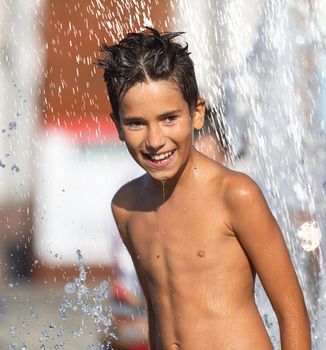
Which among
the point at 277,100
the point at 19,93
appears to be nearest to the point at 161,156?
the point at 277,100

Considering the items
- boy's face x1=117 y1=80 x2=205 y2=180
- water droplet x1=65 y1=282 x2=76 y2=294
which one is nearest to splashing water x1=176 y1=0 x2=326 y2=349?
water droplet x1=65 y1=282 x2=76 y2=294

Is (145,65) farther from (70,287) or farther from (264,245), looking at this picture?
(70,287)

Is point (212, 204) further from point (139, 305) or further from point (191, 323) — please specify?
point (139, 305)

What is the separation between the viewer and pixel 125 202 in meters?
3.38

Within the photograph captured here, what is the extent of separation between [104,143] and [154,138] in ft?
11.9

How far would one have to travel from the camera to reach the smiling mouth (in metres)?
3.03

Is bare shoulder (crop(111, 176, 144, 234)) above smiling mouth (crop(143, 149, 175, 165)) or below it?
below

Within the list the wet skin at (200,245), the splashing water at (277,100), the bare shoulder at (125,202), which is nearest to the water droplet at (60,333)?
the splashing water at (277,100)

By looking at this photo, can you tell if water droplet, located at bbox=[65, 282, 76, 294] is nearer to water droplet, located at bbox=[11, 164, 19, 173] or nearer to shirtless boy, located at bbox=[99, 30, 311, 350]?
water droplet, located at bbox=[11, 164, 19, 173]

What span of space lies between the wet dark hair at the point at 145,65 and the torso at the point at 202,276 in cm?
25

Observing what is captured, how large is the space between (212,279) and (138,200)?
1.25 ft

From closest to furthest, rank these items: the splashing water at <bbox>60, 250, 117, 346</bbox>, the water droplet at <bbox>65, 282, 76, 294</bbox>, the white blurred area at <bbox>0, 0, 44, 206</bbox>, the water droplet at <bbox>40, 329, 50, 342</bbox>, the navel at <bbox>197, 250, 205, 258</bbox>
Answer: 1. the navel at <bbox>197, 250, 205, 258</bbox>
2. the splashing water at <bbox>60, 250, 117, 346</bbox>
3. the water droplet at <bbox>40, 329, 50, 342</bbox>
4. the water droplet at <bbox>65, 282, 76, 294</bbox>
5. the white blurred area at <bbox>0, 0, 44, 206</bbox>

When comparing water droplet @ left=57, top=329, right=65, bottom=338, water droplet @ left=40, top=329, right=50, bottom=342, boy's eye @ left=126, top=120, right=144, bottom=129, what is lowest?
water droplet @ left=40, top=329, right=50, bottom=342

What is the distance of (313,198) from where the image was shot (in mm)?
5398
